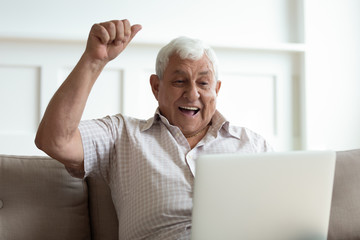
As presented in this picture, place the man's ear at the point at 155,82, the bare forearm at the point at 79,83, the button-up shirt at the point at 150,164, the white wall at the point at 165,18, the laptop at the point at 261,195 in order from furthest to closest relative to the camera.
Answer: the white wall at the point at 165,18, the man's ear at the point at 155,82, the button-up shirt at the point at 150,164, the bare forearm at the point at 79,83, the laptop at the point at 261,195

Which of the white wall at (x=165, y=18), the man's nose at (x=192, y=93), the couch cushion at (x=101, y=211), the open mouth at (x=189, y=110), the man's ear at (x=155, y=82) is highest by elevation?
the white wall at (x=165, y=18)

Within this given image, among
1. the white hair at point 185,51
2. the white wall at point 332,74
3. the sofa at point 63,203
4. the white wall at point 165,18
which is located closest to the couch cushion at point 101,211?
the sofa at point 63,203

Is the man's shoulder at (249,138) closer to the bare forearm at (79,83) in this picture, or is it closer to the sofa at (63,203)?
the sofa at (63,203)

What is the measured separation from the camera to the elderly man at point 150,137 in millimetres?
1149

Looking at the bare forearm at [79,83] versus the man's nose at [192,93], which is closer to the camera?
the bare forearm at [79,83]

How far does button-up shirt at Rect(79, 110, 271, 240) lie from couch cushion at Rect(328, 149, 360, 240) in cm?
29

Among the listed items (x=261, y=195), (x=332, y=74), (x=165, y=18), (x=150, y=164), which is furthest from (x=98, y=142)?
(x=332, y=74)

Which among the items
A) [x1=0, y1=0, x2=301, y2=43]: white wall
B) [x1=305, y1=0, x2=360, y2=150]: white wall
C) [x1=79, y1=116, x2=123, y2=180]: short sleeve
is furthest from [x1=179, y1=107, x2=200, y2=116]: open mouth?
[x1=305, y1=0, x2=360, y2=150]: white wall

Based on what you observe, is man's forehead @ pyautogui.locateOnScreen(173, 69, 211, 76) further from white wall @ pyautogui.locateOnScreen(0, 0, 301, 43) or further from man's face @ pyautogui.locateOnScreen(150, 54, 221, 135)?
white wall @ pyautogui.locateOnScreen(0, 0, 301, 43)

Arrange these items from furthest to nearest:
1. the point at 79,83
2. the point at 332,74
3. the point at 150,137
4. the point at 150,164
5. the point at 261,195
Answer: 1. the point at 332,74
2. the point at 150,137
3. the point at 150,164
4. the point at 79,83
5. the point at 261,195

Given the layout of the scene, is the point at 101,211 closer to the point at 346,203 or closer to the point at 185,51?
the point at 185,51

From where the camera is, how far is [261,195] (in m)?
0.88

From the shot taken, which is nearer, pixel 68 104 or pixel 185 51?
pixel 68 104

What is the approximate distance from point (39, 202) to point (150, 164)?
1.26ft
